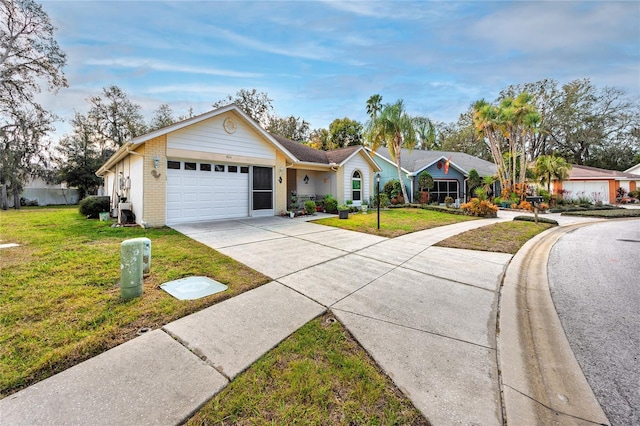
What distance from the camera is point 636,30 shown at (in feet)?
28.2

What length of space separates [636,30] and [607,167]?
121ft

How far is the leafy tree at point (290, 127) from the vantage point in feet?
100

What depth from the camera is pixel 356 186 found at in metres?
16.5

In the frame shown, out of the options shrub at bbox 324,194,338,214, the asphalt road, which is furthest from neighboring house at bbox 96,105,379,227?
the asphalt road

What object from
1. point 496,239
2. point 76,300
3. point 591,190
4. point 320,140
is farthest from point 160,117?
point 591,190

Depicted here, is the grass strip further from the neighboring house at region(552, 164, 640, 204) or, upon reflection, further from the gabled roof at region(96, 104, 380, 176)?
the neighboring house at region(552, 164, 640, 204)

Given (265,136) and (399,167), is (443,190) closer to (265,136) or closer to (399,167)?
(399,167)

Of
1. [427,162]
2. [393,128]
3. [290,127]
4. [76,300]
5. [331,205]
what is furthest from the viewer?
[290,127]

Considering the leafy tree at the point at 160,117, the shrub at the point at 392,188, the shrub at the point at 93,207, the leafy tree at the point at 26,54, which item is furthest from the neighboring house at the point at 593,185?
the leafy tree at the point at 160,117

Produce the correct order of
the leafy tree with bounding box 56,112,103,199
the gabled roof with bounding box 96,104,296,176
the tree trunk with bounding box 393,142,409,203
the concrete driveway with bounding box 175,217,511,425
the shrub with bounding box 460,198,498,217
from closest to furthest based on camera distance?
the concrete driveway with bounding box 175,217,511,425, the gabled roof with bounding box 96,104,296,176, the shrub with bounding box 460,198,498,217, the tree trunk with bounding box 393,142,409,203, the leafy tree with bounding box 56,112,103,199

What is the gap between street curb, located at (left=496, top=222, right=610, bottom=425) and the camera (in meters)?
1.89

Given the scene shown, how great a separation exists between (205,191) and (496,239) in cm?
1033

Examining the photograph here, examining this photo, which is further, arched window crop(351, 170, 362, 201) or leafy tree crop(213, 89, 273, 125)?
leafy tree crop(213, 89, 273, 125)

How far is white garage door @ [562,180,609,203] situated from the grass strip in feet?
64.4
